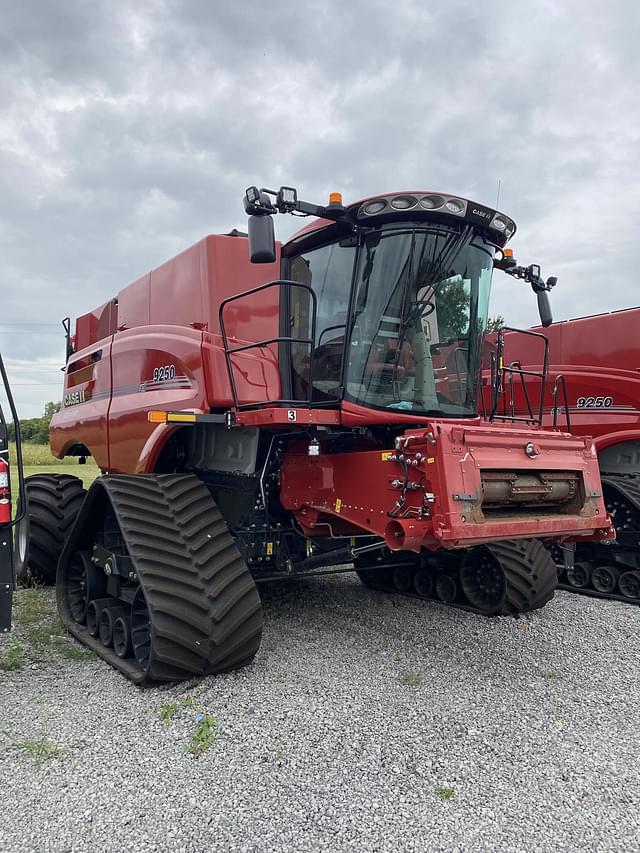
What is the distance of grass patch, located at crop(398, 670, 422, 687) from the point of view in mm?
4352

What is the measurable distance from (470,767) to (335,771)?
25.4 inches

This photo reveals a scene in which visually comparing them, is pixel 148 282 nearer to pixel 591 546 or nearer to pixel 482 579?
pixel 482 579

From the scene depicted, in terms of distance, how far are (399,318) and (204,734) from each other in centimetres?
275

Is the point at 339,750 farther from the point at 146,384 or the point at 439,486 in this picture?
the point at 146,384

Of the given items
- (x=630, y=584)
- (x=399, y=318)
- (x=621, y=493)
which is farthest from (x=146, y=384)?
(x=630, y=584)

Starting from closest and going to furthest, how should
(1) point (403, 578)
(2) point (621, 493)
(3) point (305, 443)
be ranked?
(3) point (305, 443)
(1) point (403, 578)
(2) point (621, 493)

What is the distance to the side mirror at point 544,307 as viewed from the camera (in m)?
5.79

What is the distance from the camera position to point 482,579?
6.04 m

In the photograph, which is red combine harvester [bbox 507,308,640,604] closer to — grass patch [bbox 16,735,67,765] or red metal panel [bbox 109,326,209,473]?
red metal panel [bbox 109,326,209,473]

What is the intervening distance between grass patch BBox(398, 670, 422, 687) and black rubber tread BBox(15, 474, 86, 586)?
3796 mm

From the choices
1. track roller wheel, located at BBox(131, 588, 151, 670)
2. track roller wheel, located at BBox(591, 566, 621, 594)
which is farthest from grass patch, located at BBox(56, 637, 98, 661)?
track roller wheel, located at BBox(591, 566, 621, 594)

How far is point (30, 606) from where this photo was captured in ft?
20.5

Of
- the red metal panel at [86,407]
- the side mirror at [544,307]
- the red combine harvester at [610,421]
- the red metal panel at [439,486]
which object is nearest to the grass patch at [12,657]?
the red metal panel at [86,407]

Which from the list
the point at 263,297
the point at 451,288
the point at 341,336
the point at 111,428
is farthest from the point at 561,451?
the point at 111,428
